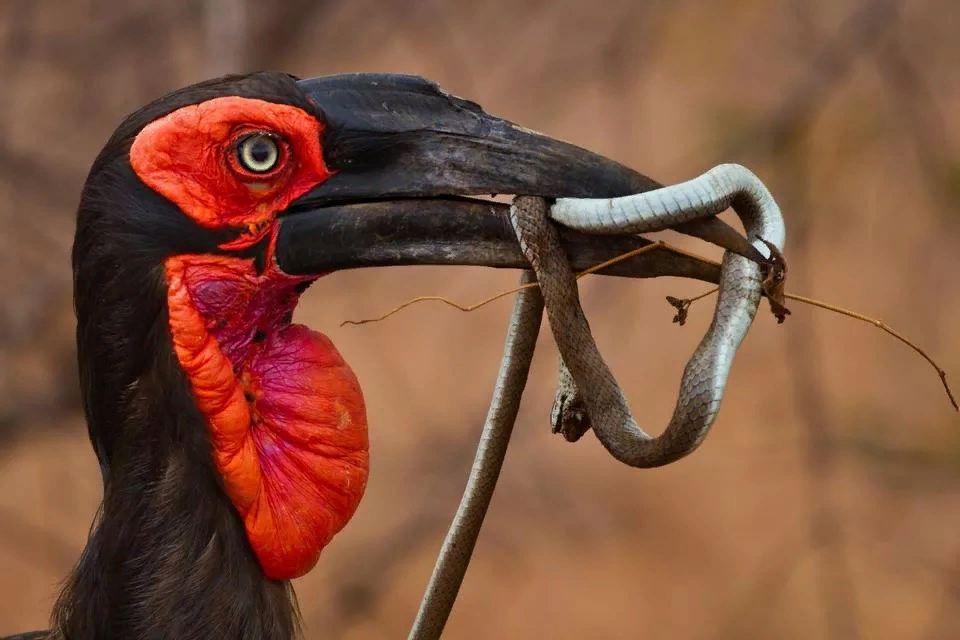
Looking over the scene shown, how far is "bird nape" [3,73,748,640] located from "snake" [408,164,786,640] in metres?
0.08

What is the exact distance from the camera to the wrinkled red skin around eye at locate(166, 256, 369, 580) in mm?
1841

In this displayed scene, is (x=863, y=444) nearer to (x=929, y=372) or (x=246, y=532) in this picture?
(x=929, y=372)

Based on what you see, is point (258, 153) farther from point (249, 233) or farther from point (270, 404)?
point (270, 404)

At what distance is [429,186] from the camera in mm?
1797

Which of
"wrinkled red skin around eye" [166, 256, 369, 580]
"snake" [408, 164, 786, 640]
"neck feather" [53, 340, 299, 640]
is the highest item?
"snake" [408, 164, 786, 640]

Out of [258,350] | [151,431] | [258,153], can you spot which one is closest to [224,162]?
[258,153]

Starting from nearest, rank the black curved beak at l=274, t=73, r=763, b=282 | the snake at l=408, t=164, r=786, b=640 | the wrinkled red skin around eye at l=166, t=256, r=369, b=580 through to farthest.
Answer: the snake at l=408, t=164, r=786, b=640, the black curved beak at l=274, t=73, r=763, b=282, the wrinkled red skin around eye at l=166, t=256, r=369, b=580

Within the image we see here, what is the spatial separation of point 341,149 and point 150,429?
1.54 ft

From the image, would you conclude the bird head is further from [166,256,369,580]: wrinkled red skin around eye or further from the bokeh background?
the bokeh background

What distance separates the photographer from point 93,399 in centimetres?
190

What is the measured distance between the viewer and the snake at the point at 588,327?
1.62 meters

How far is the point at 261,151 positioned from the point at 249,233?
0.12m

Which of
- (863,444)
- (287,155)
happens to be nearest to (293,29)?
(863,444)

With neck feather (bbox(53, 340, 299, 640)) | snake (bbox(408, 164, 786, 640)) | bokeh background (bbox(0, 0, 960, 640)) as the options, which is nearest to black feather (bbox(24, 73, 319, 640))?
neck feather (bbox(53, 340, 299, 640))
